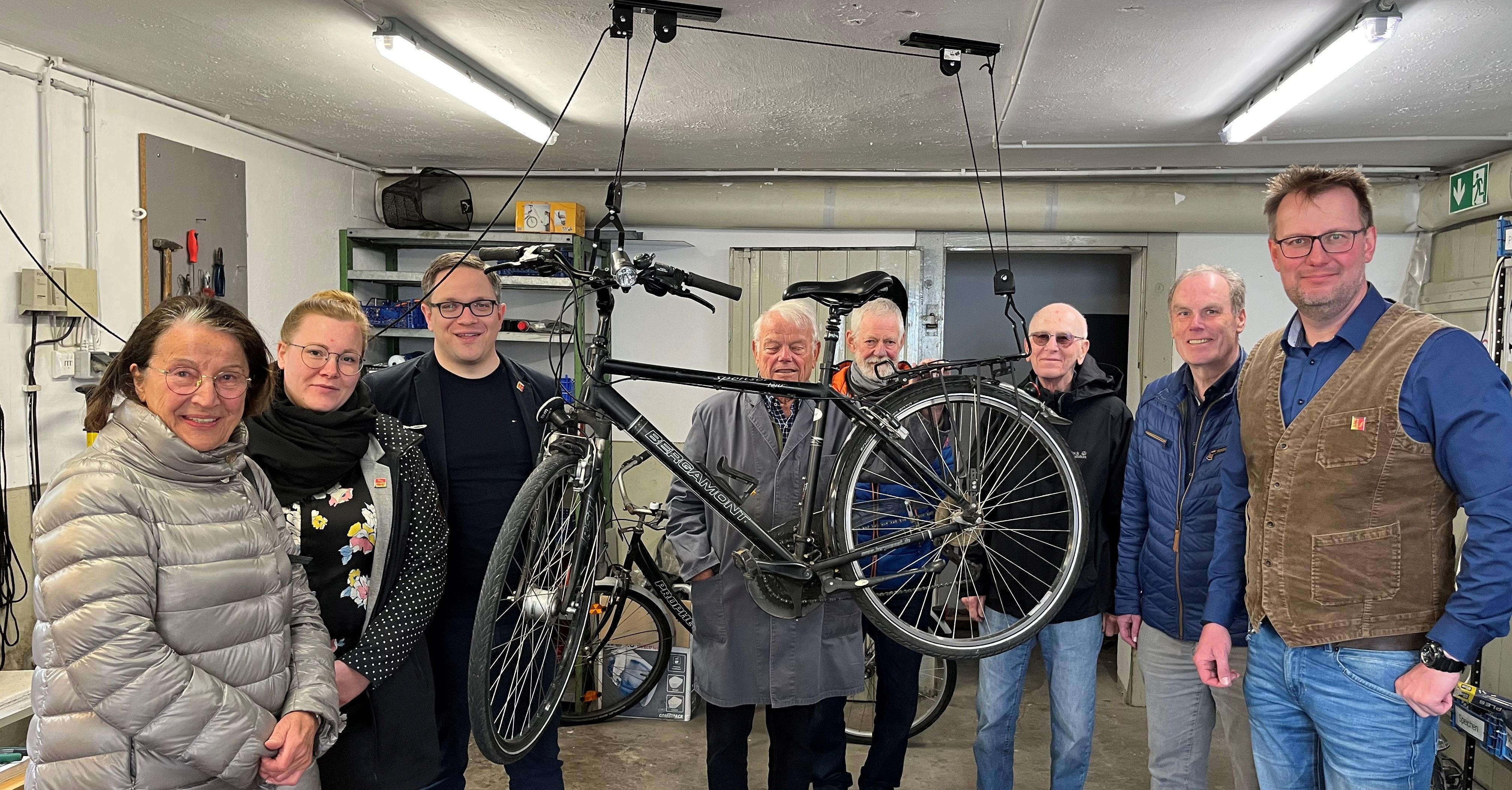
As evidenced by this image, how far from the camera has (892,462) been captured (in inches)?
89.3

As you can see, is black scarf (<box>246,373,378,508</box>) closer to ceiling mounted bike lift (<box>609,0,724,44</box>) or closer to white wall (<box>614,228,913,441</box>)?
ceiling mounted bike lift (<box>609,0,724,44</box>)

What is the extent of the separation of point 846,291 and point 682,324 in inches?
129

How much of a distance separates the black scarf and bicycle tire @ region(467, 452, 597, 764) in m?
0.35

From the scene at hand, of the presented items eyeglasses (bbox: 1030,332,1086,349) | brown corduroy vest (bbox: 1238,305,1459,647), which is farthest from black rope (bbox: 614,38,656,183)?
brown corduroy vest (bbox: 1238,305,1459,647)

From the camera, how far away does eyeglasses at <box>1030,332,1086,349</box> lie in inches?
105

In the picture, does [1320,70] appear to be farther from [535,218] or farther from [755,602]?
[535,218]

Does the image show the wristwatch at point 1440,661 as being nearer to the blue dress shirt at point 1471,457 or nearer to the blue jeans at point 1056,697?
the blue dress shirt at point 1471,457

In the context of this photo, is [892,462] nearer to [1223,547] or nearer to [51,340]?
[1223,547]

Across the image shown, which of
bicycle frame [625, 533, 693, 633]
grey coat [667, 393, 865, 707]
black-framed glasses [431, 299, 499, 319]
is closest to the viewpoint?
black-framed glasses [431, 299, 499, 319]

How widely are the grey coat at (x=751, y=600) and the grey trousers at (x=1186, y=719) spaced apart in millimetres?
802

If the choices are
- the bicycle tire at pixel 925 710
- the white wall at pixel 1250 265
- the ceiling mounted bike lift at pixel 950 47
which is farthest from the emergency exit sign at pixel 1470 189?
the bicycle tire at pixel 925 710

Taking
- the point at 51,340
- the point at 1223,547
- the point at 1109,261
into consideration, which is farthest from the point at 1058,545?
the point at 1109,261

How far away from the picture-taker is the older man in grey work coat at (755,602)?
7.68ft

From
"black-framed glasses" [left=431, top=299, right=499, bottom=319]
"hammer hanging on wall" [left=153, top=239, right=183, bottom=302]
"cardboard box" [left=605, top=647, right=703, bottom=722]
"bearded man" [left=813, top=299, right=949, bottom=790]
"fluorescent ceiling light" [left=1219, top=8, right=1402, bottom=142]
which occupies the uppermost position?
"fluorescent ceiling light" [left=1219, top=8, right=1402, bottom=142]
